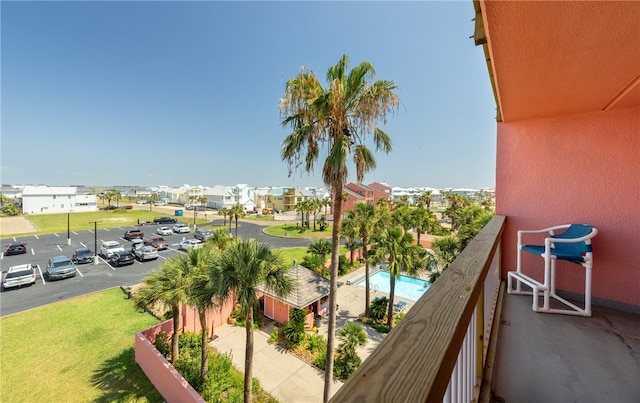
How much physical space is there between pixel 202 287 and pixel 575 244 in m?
7.07

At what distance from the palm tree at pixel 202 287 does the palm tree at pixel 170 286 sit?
0.16 m

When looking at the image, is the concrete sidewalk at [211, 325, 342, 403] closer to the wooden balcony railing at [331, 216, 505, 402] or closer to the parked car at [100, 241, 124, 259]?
the wooden balcony railing at [331, 216, 505, 402]

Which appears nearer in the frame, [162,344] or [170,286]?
[170,286]

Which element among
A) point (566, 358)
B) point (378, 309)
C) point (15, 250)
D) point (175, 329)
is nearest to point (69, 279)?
point (15, 250)

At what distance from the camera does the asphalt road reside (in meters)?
11.6

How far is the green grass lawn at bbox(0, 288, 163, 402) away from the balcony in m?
8.10

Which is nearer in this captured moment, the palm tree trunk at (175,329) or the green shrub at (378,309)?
the palm tree trunk at (175,329)

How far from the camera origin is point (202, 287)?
6.46 meters

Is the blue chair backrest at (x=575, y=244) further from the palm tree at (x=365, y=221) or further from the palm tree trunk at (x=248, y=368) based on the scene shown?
the palm tree at (x=365, y=221)

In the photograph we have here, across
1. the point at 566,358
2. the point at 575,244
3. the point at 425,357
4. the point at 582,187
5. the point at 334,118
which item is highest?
the point at 334,118

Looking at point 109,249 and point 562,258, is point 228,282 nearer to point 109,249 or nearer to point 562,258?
point 562,258

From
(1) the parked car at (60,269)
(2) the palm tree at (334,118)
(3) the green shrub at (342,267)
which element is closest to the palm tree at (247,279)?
(2) the palm tree at (334,118)

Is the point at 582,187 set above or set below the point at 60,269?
above

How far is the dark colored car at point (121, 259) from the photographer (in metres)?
16.0
